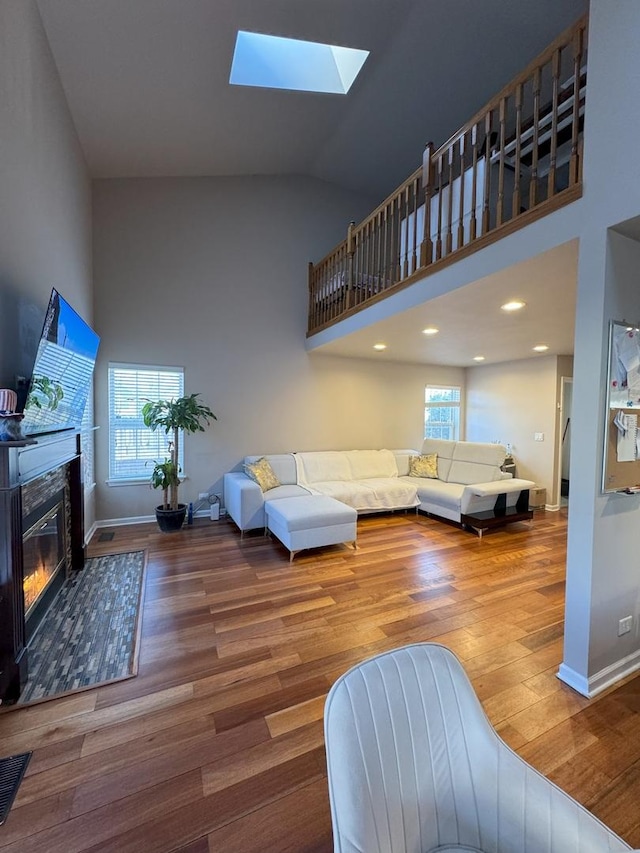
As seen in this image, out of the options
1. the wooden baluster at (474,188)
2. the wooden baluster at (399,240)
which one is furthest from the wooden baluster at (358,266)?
the wooden baluster at (474,188)

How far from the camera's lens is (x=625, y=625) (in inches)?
79.0

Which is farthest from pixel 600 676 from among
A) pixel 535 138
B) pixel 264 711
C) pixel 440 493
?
pixel 535 138

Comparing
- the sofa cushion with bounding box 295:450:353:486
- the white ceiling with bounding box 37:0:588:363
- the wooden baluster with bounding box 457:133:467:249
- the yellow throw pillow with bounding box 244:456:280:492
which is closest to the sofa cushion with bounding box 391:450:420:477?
the sofa cushion with bounding box 295:450:353:486

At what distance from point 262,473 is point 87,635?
8.03ft

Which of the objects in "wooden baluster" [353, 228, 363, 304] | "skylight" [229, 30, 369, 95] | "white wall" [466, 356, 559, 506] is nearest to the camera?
"skylight" [229, 30, 369, 95]

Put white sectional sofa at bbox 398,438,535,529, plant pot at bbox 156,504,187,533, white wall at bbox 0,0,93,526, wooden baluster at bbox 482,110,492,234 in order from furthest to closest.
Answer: white sectional sofa at bbox 398,438,535,529 → plant pot at bbox 156,504,187,533 → wooden baluster at bbox 482,110,492,234 → white wall at bbox 0,0,93,526

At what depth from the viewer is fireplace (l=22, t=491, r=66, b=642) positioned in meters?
2.18

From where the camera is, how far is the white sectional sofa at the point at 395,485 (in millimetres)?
4285

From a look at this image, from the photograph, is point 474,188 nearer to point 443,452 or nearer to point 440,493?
point 440,493

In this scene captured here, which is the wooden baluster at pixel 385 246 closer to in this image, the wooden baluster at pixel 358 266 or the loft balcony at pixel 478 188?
the loft balcony at pixel 478 188

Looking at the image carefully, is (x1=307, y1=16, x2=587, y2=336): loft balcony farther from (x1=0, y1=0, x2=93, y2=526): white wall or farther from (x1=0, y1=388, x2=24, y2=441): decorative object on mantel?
(x1=0, y1=388, x2=24, y2=441): decorative object on mantel

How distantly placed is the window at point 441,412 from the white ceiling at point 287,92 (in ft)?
6.22

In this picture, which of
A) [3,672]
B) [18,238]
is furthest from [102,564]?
[18,238]

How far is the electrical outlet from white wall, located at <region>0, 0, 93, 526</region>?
3.76 meters
